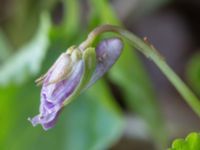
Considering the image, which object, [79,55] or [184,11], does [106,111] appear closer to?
[79,55]

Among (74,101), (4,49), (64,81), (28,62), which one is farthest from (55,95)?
(4,49)

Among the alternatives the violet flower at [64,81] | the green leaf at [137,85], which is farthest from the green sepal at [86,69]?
the green leaf at [137,85]

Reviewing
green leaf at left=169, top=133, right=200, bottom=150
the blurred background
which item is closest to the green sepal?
green leaf at left=169, top=133, right=200, bottom=150

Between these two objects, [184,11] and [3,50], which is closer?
[3,50]

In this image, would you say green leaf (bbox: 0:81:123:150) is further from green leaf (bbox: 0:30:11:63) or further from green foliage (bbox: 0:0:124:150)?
green leaf (bbox: 0:30:11:63)

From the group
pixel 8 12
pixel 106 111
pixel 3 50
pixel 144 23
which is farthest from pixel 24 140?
pixel 144 23
